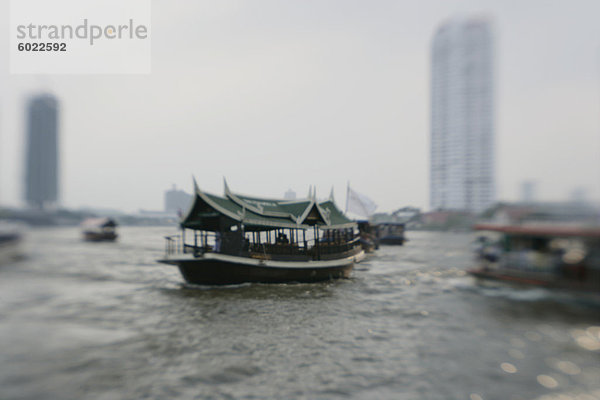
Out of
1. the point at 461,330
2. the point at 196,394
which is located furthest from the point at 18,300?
the point at 461,330

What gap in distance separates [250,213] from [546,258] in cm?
1108

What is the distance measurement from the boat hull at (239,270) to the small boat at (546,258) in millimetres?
7100

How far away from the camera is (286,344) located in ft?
22.1

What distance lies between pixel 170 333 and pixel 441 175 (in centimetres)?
1654

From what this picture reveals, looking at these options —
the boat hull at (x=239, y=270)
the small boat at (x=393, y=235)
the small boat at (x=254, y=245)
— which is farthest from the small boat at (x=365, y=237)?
the boat hull at (x=239, y=270)

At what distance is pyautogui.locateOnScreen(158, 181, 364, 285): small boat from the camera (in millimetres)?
12023

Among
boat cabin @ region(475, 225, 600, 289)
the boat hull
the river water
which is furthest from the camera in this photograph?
the boat hull

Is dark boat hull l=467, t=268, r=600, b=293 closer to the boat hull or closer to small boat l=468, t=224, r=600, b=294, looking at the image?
small boat l=468, t=224, r=600, b=294

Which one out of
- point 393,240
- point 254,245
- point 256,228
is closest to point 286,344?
point 254,245

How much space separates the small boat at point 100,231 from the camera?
111 ft

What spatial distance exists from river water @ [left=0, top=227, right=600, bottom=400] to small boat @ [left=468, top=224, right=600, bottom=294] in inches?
26.6

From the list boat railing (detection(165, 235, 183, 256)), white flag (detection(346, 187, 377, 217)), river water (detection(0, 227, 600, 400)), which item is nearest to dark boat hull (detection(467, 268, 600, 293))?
river water (detection(0, 227, 600, 400))

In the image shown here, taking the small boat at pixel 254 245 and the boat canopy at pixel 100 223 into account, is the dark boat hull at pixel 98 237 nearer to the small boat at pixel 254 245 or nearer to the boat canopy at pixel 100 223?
the boat canopy at pixel 100 223

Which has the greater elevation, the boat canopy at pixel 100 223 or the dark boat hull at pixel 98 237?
the boat canopy at pixel 100 223
